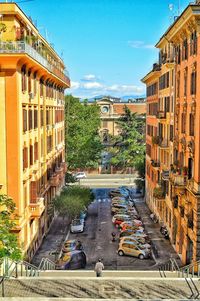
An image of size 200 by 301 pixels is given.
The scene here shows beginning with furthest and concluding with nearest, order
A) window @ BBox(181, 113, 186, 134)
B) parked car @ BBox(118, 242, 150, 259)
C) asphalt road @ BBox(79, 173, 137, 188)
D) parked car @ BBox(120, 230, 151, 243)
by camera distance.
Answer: asphalt road @ BBox(79, 173, 137, 188), parked car @ BBox(120, 230, 151, 243), parked car @ BBox(118, 242, 150, 259), window @ BBox(181, 113, 186, 134)

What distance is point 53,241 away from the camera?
135 feet

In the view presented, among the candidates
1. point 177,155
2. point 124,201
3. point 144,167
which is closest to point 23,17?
point 177,155

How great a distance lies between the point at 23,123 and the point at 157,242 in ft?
56.4

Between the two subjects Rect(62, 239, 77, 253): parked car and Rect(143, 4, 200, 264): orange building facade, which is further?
Rect(62, 239, 77, 253): parked car

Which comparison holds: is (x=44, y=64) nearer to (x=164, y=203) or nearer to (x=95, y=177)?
(x=164, y=203)

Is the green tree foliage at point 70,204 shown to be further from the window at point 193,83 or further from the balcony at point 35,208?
the window at point 193,83

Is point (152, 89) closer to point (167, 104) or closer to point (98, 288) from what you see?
point (167, 104)

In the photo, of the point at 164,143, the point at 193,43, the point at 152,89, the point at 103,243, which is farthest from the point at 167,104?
the point at 103,243

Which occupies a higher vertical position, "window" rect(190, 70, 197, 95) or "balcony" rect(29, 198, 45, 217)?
"window" rect(190, 70, 197, 95)

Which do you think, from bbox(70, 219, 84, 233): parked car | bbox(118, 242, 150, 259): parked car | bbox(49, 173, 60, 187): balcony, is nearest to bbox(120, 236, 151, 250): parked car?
bbox(118, 242, 150, 259): parked car

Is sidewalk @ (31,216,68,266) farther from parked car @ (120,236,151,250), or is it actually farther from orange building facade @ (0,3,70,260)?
parked car @ (120,236,151,250)

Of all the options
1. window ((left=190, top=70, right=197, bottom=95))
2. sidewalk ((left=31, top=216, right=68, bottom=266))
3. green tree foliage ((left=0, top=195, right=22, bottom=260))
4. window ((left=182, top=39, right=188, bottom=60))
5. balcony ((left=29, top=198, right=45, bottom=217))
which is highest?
window ((left=182, top=39, right=188, bottom=60))

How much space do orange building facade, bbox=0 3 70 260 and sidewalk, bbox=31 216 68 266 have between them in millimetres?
685

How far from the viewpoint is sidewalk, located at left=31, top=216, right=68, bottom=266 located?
119 feet
